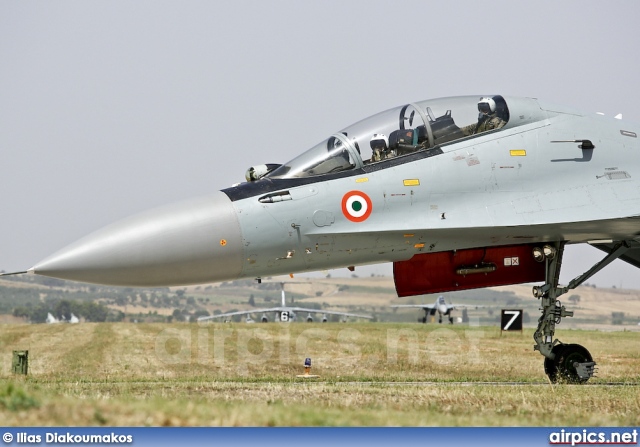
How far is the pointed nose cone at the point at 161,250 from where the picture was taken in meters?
10.3

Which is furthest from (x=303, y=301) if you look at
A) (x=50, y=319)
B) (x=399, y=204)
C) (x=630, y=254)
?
(x=399, y=204)

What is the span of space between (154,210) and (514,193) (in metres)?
5.01

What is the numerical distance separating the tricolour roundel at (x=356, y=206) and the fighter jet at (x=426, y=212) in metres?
0.02

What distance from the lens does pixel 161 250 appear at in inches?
410

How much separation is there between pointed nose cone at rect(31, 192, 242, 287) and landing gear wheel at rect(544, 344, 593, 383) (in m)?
5.63

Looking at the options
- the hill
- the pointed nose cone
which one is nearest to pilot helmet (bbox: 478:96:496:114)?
the pointed nose cone

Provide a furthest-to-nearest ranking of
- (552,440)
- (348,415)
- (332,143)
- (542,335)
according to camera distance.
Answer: (542,335) → (332,143) → (348,415) → (552,440)

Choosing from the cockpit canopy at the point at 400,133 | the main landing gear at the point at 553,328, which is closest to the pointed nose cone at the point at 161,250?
the cockpit canopy at the point at 400,133

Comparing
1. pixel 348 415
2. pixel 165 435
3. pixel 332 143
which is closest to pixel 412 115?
pixel 332 143

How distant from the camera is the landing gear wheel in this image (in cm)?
1347

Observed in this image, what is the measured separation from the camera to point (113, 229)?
1056 cm

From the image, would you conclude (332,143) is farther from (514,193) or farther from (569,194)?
(569,194)

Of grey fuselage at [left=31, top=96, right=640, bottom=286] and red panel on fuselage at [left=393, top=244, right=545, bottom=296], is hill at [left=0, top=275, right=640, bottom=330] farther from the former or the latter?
grey fuselage at [left=31, top=96, right=640, bottom=286]

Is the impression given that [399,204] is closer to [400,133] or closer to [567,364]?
[400,133]
